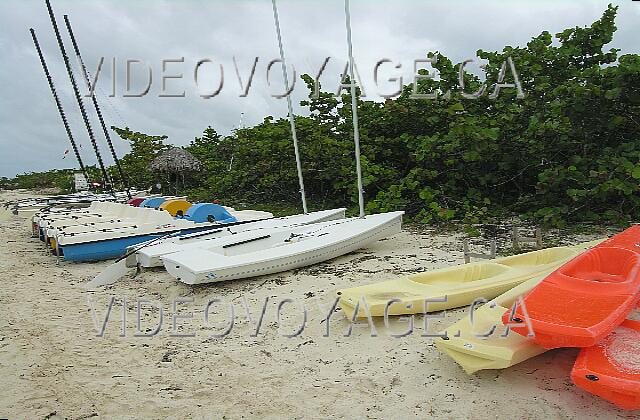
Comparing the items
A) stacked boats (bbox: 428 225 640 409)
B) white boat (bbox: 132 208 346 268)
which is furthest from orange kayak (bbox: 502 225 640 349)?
white boat (bbox: 132 208 346 268)

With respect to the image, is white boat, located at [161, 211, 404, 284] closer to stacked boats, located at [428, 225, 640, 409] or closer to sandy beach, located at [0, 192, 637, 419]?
sandy beach, located at [0, 192, 637, 419]

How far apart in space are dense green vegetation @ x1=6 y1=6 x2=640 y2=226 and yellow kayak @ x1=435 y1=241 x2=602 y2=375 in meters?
4.50

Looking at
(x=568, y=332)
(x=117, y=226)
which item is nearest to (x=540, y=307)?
(x=568, y=332)

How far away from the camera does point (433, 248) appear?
21.8ft

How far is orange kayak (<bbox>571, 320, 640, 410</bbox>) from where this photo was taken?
2.35m

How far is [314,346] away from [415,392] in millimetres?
1045

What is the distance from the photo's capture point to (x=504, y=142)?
8.59m

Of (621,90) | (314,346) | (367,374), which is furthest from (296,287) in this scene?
(621,90)

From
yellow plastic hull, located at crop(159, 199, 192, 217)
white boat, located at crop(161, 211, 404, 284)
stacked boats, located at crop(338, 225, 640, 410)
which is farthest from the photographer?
yellow plastic hull, located at crop(159, 199, 192, 217)

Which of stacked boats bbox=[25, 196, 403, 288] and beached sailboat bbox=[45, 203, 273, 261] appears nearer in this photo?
stacked boats bbox=[25, 196, 403, 288]

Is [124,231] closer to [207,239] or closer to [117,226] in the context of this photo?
[117,226]

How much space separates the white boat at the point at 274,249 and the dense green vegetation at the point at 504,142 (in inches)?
75.2

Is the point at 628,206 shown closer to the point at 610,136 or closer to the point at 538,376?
the point at 610,136

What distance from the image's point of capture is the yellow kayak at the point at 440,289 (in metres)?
3.91
